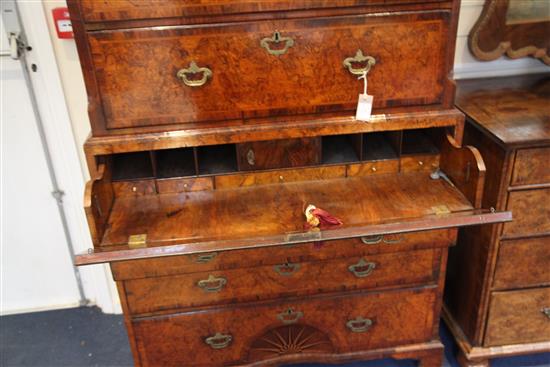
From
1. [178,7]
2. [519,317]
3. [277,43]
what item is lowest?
[519,317]

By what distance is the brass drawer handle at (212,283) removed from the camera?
4.58 feet

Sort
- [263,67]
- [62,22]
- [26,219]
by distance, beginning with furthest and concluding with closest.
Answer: [26,219]
[62,22]
[263,67]

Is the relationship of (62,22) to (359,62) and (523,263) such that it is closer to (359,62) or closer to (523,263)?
(359,62)

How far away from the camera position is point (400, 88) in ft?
4.43

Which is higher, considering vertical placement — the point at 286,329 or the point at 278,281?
the point at 278,281

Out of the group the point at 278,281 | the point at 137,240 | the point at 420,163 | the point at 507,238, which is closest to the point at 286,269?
the point at 278,281

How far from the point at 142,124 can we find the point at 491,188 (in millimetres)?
1064

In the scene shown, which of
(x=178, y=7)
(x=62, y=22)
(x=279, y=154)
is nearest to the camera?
(x=178, y=7)

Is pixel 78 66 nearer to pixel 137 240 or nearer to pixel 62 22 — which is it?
pixel 62 22

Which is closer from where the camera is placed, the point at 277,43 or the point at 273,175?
the point at 277,43

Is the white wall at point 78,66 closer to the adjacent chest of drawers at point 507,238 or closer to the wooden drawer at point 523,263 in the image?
the adjacent chest of drawers at point 507,238

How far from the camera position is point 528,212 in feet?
4.94

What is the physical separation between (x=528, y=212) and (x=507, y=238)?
0.11 m

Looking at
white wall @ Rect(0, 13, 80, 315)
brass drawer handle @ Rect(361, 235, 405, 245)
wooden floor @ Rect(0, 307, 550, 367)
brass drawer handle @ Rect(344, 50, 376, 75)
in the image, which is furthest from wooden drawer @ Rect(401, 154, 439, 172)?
white wall @ Rect(0, 13, 80, 315)
